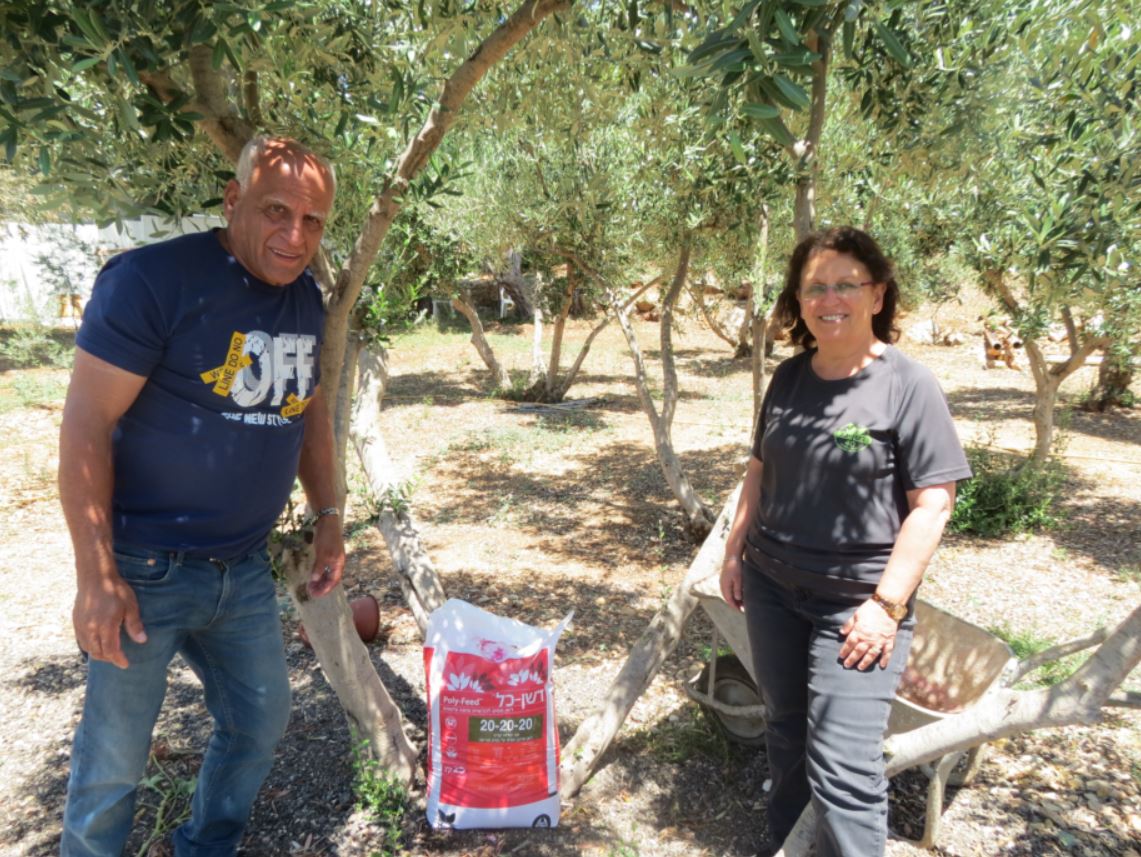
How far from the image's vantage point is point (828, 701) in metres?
1.83

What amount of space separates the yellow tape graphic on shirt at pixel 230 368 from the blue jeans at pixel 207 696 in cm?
→ 42

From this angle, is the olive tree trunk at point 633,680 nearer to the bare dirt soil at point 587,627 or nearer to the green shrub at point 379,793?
the bare dirt soil at point 587,627

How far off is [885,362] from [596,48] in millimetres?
2000

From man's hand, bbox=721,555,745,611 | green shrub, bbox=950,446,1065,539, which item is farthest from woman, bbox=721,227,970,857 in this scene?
green shrub, bbox=950,446,1065,539

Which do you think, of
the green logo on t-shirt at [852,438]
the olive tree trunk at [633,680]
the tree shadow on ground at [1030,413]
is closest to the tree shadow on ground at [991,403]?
the tree shadow on ground at [1030,413]

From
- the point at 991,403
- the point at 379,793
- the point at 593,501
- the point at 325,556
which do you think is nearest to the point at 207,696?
the point at 325,556

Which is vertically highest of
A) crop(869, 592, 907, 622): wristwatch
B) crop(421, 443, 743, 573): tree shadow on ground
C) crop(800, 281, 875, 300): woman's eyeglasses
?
crop(800, 281, 875, 300): woman's eyeglasses

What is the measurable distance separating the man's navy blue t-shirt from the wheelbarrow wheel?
6.66ft

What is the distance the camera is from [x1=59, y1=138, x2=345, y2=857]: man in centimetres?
155

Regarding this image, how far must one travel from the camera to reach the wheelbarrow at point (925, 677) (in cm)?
261

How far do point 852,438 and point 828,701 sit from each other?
2.21 feet

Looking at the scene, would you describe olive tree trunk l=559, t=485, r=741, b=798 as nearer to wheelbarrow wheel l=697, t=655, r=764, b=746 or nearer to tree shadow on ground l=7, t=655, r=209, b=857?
wheelbarrow wheel l=697, t=655, r=764, b=746

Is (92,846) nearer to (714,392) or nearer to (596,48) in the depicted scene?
(596,48)

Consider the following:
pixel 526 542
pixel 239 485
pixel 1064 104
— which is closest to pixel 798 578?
pixel 239 485
